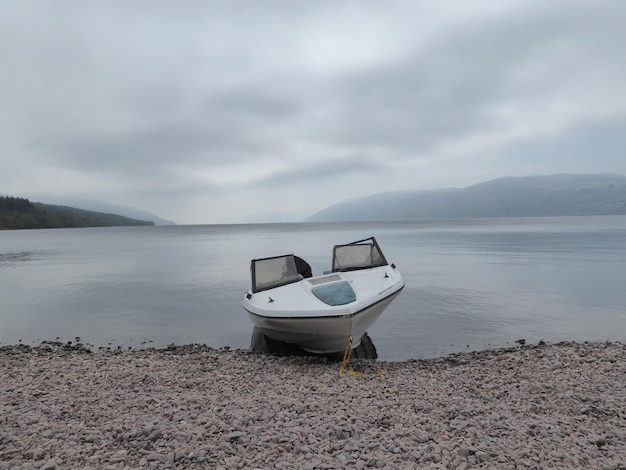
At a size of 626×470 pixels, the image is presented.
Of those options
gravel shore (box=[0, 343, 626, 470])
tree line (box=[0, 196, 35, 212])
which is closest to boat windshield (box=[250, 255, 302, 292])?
gravel shore (box=[0, 343, 626, 470])

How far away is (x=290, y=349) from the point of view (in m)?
11.6

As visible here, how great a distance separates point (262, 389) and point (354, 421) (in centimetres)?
266

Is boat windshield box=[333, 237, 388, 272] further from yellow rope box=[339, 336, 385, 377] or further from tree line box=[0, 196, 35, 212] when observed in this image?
tree line box=[0, 196, 35, 212]

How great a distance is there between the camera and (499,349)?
40.3 feet

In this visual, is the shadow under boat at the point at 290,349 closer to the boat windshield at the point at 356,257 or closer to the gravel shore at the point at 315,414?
the gravel shore at the point at 315,414

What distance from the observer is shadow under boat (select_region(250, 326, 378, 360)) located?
11.3 meters

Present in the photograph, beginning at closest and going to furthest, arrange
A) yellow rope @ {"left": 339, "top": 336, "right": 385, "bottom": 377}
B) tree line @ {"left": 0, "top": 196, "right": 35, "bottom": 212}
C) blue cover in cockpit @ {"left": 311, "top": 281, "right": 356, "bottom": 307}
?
yellow rope @ {"left": 339, "top": 336, "right": 385, "bottom": 377}, blue cover in cockpit @ {"left": 311, "top": 281, "right": 356, "bottom": 307}, tree line @ {"left": 0, "top": 196, "right": 35, "bottom": 212}

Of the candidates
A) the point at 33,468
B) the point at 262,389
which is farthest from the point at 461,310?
the point at 33,468

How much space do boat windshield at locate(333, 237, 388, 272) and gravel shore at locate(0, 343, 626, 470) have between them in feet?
12.1

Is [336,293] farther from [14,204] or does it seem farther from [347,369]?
[14,204]

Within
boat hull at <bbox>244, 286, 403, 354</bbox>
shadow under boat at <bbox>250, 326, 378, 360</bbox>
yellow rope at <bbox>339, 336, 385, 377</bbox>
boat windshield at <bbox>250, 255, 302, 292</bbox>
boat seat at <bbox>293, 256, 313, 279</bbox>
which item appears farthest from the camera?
boat seat at <bbox>293, 256, 313, 279</bbox>

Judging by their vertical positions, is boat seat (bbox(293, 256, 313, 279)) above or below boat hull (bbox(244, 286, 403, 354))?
above

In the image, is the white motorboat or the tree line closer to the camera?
the white motorboat

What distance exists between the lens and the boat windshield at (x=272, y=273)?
39.1ft
